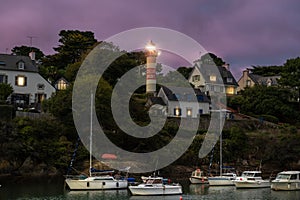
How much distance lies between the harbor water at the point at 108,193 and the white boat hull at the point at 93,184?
2.79 feet

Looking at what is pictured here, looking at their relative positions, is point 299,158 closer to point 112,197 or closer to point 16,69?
point 112,197

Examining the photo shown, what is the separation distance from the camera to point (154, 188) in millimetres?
45250

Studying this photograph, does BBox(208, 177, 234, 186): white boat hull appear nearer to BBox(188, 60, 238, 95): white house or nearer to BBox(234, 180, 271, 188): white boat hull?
BBox(234, 180, 271, 188): white boat hull

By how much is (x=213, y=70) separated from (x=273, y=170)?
39417 millimetres

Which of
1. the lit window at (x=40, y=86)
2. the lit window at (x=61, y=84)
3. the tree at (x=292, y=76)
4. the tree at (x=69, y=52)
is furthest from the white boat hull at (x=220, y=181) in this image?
the tree at (x=69, y=52)

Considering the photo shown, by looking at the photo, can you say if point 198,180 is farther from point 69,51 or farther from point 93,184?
point 69,51

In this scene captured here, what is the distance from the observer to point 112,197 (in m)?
43.6

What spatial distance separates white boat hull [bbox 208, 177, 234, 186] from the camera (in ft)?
180

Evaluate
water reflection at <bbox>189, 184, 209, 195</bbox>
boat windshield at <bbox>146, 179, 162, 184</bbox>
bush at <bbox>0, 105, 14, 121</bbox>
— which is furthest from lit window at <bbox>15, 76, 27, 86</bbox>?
boat windshield at <bbox>146, 179, 162, 184</bbox>

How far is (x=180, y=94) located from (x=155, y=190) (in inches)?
1658

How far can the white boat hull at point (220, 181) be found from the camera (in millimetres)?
54781

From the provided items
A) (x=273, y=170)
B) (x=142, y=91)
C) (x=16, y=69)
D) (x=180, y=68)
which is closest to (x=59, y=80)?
(x=16, y=69)

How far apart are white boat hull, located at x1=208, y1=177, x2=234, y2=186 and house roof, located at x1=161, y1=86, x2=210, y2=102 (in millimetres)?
29956

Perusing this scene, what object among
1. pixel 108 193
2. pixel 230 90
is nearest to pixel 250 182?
pixel 108 193
